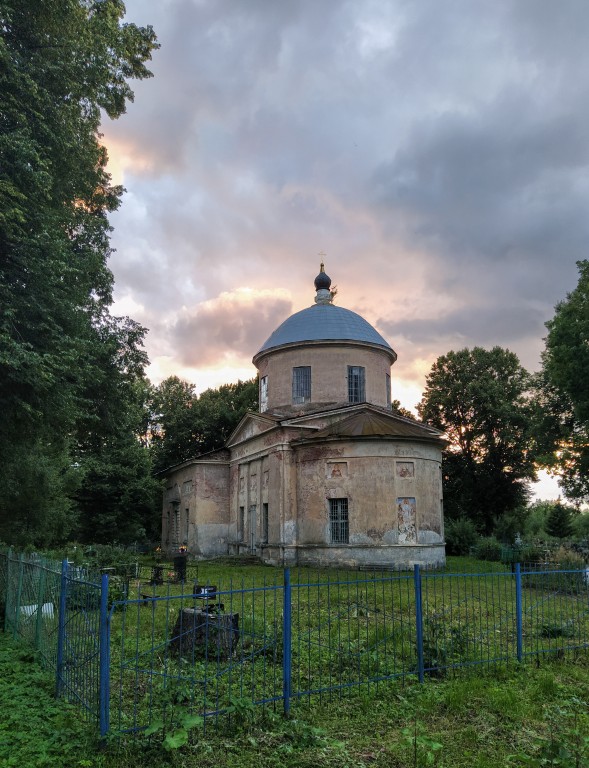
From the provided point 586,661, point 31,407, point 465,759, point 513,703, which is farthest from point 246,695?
point 31,407

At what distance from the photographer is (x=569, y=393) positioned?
26.9 meters

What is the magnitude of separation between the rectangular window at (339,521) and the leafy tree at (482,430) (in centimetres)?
1907

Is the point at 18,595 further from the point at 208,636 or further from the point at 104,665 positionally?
the point at 104,665

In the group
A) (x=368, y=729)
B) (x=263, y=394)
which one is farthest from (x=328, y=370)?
(x=368, y=729)

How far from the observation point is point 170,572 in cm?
2111

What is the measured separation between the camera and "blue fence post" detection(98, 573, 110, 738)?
591cm

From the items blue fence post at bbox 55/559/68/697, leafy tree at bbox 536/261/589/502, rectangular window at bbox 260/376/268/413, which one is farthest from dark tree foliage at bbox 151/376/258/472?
blue fence post at bbox 55/559/68/697

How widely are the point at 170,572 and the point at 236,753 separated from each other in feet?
52.5

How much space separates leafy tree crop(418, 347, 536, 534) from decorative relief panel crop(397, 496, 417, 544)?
1852 cm

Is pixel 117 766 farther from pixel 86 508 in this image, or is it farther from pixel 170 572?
pixel 86 508

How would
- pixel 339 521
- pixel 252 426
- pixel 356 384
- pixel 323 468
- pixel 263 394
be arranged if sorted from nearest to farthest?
pixel 339 521, pixel 323 468, pixel 356 384, pixel 252 426, pixel 263 394

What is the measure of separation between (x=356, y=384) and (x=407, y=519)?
7.58 metres

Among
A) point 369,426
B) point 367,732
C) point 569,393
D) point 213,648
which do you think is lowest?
point 367,732

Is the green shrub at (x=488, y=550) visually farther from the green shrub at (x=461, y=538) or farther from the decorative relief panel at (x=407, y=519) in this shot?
the decorative relief panel at (x=407, y=519)
